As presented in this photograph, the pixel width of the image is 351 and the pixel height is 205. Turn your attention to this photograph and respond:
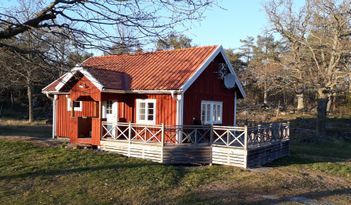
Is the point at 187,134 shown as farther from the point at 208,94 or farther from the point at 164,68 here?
the point at 164,68

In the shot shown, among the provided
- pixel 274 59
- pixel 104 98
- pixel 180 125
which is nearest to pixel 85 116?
pixel 104 98

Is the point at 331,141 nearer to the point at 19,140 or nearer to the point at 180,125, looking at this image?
the point at 180,125

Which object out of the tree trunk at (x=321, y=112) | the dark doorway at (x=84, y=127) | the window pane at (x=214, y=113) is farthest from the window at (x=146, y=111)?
the tree trunk at (x=321, y=112)

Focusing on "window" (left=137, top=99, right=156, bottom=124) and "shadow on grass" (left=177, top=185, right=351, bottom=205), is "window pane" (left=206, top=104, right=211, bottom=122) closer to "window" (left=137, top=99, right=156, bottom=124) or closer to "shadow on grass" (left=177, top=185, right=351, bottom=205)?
"window" (left=137, top=99, right=156, bottom=124)

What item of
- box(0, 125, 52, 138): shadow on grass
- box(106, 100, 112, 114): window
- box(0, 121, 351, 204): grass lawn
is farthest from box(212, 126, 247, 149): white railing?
box(0, 125, 52, 138): shadow on grass

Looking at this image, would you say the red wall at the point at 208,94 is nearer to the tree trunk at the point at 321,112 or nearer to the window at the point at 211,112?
the window at the point at 211,112

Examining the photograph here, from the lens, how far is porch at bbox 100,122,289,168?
17.7 metres

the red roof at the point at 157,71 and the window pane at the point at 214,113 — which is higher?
the red roof at the point at 157,71

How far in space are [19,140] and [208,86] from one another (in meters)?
9.52

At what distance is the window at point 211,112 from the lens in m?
21.0

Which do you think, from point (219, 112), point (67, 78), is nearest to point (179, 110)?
point (219, 112)

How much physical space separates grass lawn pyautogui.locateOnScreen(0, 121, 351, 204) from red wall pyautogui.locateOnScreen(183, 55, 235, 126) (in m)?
3.34

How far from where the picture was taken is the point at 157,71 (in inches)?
836

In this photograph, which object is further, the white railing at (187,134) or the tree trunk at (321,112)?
the tree trunk at (321,112)
